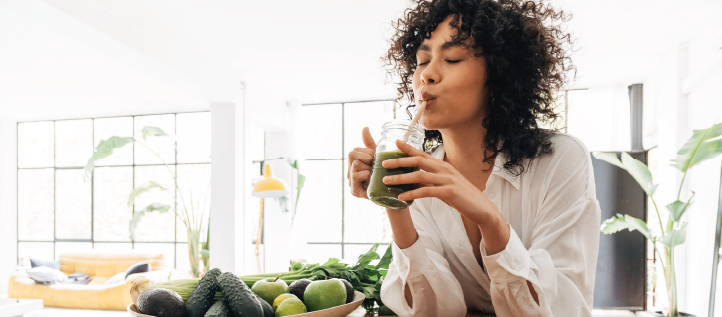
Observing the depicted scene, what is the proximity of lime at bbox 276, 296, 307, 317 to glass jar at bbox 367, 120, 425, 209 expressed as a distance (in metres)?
0.26

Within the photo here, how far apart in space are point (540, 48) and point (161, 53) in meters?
4.08

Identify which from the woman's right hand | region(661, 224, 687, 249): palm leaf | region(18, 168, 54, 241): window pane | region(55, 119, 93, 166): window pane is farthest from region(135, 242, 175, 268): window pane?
the woman's right hand

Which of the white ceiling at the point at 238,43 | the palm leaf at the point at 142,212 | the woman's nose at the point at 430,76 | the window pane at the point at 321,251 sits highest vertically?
the white ceiling at the point at 238,43

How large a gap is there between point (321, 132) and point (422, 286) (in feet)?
24.4

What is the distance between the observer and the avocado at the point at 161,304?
83 centimetres

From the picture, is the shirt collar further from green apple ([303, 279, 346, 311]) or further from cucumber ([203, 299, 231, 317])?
cucumber ([203, 299, 231, 317])

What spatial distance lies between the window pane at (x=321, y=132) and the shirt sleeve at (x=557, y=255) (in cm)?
739

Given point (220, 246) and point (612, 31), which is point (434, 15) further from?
point (220, 246)

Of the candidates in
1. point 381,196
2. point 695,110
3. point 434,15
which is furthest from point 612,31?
point 381,196

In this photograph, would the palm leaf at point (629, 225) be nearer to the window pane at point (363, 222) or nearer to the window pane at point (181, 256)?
the window pane at point (363, 222)

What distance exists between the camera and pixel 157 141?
9.51 meters

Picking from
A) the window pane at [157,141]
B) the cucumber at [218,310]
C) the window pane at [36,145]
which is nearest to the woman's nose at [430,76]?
the cucumber at [218,310]

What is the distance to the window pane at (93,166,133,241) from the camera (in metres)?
9.50

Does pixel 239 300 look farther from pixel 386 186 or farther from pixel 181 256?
pixel 181 256
